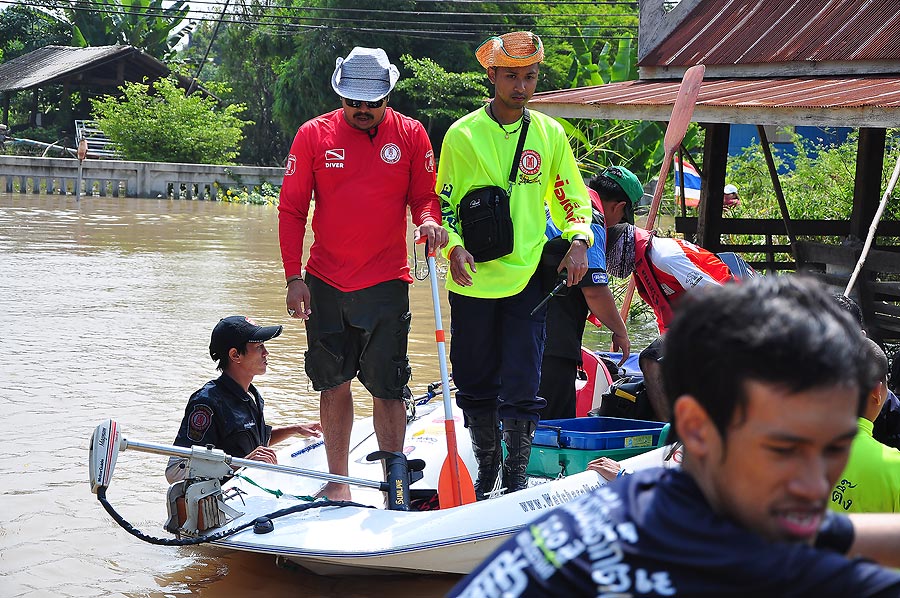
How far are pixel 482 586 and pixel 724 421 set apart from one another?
0.35 m

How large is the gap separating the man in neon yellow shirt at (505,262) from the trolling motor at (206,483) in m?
0.47

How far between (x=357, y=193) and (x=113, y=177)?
2728 cm

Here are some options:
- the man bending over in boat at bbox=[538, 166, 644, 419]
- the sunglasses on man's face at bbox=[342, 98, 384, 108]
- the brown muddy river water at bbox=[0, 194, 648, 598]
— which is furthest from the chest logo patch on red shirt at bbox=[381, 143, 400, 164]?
the brown muddy river water at bbox=[0, 194, 648, 598]

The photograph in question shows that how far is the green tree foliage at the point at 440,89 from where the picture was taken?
3853 centimetres

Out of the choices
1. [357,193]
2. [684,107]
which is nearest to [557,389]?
[357,193]

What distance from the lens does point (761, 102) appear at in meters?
7.29

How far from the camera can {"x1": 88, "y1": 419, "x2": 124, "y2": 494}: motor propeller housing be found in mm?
4285

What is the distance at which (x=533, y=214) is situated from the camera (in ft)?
17.5

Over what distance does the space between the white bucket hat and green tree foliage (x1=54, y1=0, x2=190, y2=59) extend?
135ft

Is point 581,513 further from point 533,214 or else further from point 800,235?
point 800,235

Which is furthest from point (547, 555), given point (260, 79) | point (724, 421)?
point (260, 79)

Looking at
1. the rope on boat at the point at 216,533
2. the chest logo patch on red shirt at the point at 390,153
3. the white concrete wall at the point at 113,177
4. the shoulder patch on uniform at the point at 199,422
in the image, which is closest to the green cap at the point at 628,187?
the chest logo patch on red shirt at the point at 390,153

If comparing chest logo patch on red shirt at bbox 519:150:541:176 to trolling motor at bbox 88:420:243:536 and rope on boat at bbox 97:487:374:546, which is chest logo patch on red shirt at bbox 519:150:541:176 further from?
trolling motor at bbox 88:420:243:536

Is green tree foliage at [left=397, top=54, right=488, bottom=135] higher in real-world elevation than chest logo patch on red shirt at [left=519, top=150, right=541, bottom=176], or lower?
higher
